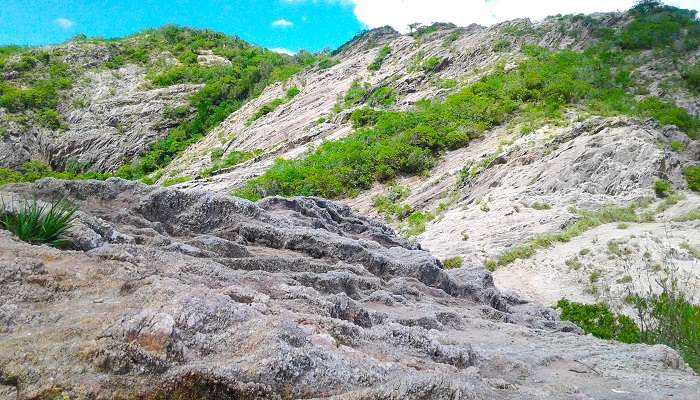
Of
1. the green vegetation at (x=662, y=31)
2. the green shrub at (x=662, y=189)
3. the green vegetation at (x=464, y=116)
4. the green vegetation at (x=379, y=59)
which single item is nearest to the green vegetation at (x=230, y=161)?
the green vegetation at (x=464, y=116)

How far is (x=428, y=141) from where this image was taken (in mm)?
24062

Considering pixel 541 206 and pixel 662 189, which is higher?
pixel 541 206

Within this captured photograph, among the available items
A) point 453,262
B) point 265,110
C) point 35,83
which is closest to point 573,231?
point 453,262

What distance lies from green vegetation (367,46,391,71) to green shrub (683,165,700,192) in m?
21.3

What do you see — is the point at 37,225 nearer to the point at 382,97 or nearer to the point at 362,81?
the point at 382,97

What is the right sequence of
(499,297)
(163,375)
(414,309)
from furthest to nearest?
(499,297), (414,309), (163,375)

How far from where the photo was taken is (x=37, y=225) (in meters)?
4.96

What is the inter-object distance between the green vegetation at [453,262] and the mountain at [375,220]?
0.40 meters

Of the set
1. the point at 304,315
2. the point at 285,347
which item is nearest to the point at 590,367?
the point at 304,315

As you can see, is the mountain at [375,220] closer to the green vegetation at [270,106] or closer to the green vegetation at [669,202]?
the green vegetation at [669,202]

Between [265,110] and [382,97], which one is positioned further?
[265,110]

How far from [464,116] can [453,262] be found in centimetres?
1195

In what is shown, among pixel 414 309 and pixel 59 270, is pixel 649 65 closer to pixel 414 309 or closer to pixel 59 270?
pixel 414 309

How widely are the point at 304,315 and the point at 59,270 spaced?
5.73ft
